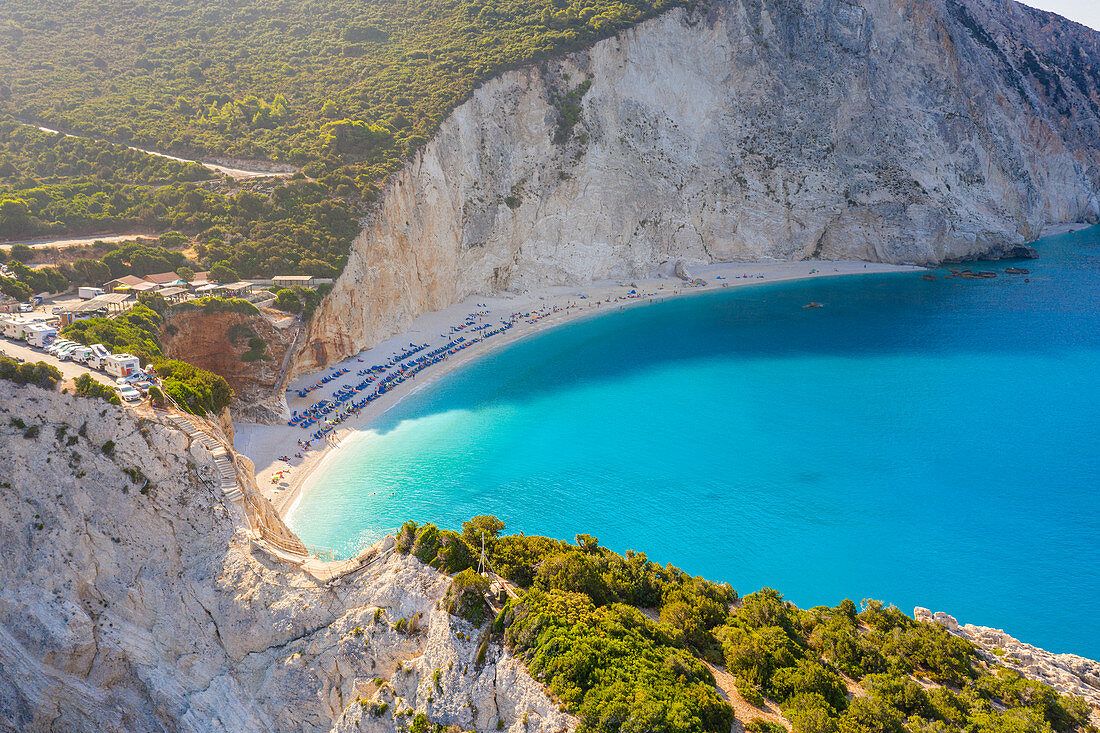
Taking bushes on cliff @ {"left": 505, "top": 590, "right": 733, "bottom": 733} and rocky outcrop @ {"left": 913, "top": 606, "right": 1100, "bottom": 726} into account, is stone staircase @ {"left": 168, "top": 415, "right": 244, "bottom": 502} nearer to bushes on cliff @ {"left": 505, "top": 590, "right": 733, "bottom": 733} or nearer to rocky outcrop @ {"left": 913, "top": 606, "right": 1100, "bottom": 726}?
bushes on cliff @ {"left": 505, "top": 590, "right": 733, "bottom": 733}

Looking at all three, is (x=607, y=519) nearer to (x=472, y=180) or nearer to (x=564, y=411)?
(x=564, y=411)

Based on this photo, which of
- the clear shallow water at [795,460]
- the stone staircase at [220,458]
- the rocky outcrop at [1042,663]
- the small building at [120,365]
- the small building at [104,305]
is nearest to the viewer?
the rocky outcrop at [1042,663]

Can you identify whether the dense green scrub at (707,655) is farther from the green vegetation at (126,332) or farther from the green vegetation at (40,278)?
the green vegetation at (40,278)

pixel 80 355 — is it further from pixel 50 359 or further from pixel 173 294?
pixel 173 294

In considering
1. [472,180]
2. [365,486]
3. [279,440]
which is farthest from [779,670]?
[472,180]

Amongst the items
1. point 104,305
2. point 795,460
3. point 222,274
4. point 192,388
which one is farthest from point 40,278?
point 795,460

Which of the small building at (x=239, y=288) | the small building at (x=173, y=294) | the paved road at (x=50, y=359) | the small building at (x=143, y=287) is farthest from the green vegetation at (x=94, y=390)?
the small building at (x=239, y=288)
